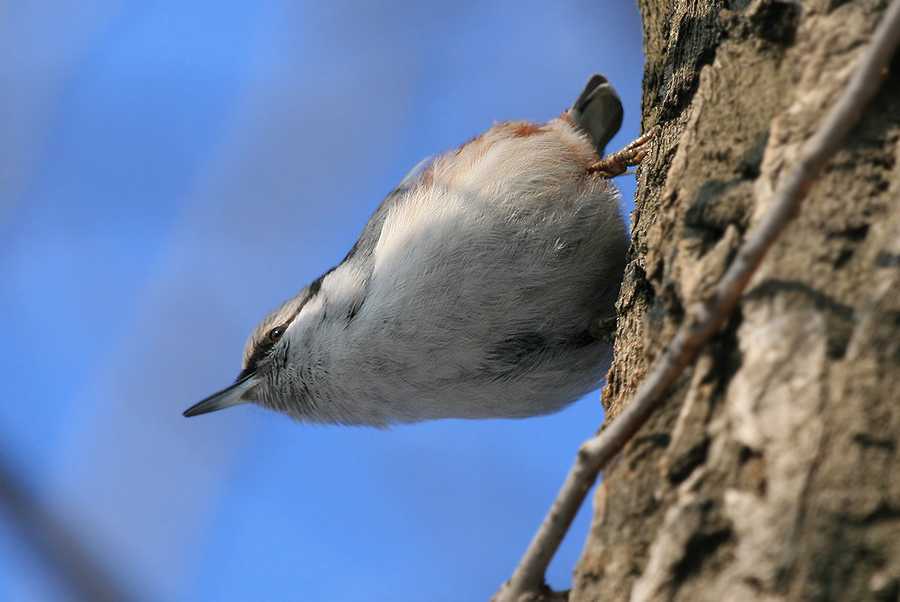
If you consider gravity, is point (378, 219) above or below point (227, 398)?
above

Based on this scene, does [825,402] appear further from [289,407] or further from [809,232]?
[289,407]

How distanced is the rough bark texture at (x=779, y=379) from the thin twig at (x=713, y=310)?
27 millimetres

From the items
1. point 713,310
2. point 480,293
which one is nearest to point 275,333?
point 480,293

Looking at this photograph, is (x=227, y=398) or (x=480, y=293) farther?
(x=227, y=398)

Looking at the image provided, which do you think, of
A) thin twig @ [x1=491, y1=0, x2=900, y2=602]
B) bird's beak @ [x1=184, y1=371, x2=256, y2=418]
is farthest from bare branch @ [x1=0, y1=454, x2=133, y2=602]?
bird's beak @ [x1=184, y1=371, x2=256, y2=418]

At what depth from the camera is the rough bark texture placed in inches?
39.8

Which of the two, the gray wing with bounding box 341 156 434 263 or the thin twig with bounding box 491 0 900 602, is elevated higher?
the gray wing with bounding box 341 156 434 263

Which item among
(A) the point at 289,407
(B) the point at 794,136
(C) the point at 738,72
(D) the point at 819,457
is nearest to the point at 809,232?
(B) the point at 794,136

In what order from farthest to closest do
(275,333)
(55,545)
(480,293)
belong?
(275,333) → (480,293) → (55,545)

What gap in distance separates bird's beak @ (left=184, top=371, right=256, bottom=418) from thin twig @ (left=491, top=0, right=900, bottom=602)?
93.8 inches

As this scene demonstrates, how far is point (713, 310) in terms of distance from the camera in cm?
119

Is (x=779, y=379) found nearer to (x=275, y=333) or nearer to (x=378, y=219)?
(x=378, y=219)

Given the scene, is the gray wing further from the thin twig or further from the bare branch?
the thin twig

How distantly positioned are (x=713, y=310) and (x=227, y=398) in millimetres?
2786
